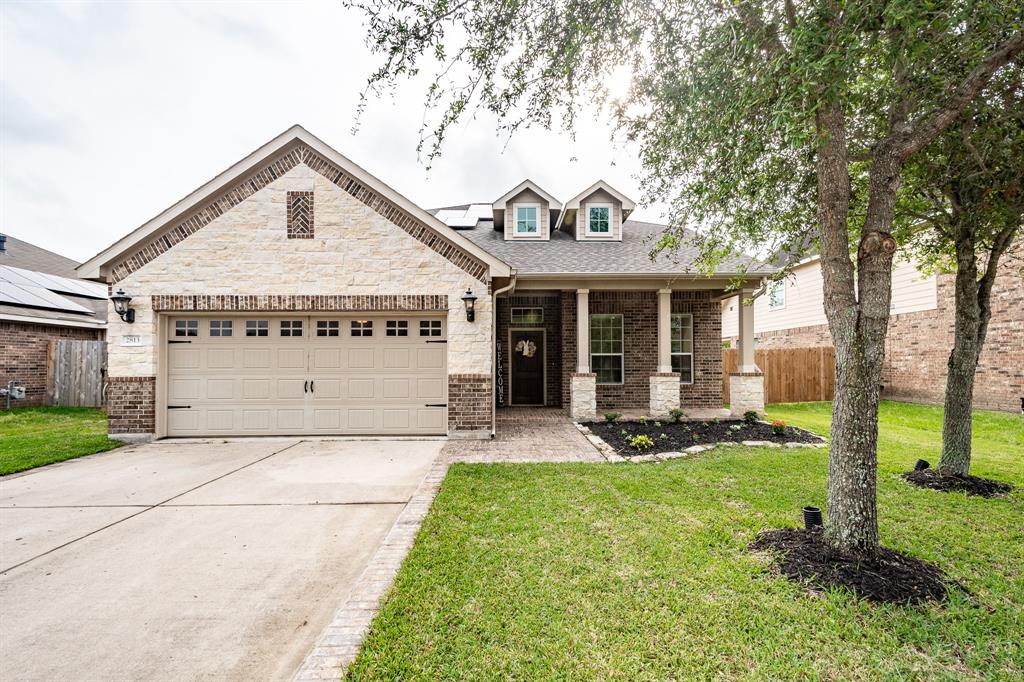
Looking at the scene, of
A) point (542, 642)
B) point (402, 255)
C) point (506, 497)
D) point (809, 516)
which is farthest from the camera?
point (402, 255)

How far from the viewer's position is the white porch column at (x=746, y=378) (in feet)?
34.1

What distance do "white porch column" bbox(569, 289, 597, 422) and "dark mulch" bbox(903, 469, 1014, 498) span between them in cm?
559

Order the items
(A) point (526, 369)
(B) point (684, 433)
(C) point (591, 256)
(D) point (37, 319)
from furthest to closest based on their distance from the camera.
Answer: (D) point (37, 319)
(A) point (526, 369)
(C) point (591, 256)
(B) point (684, 433)

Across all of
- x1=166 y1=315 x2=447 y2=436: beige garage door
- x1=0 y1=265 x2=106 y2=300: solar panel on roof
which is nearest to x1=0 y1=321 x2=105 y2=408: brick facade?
x1=0 y1=265 x2=106 y2=300: solar panel on roof

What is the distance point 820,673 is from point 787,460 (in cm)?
502

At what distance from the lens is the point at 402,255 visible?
26.9 ft

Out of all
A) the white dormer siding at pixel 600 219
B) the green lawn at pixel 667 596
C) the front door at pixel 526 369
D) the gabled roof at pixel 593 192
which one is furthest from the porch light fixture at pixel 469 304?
the gabled roof at pixel 593 192

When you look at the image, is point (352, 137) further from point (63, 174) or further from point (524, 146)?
point (63, 174)

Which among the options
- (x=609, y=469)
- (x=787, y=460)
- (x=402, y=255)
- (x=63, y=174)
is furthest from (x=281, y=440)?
(x=63, y=174)

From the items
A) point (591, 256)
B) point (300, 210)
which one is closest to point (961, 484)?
point (591, 256)

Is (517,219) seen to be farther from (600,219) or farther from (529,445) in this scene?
(529,445)

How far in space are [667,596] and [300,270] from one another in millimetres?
7729

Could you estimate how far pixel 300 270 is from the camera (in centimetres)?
812

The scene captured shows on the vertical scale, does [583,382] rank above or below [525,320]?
below
